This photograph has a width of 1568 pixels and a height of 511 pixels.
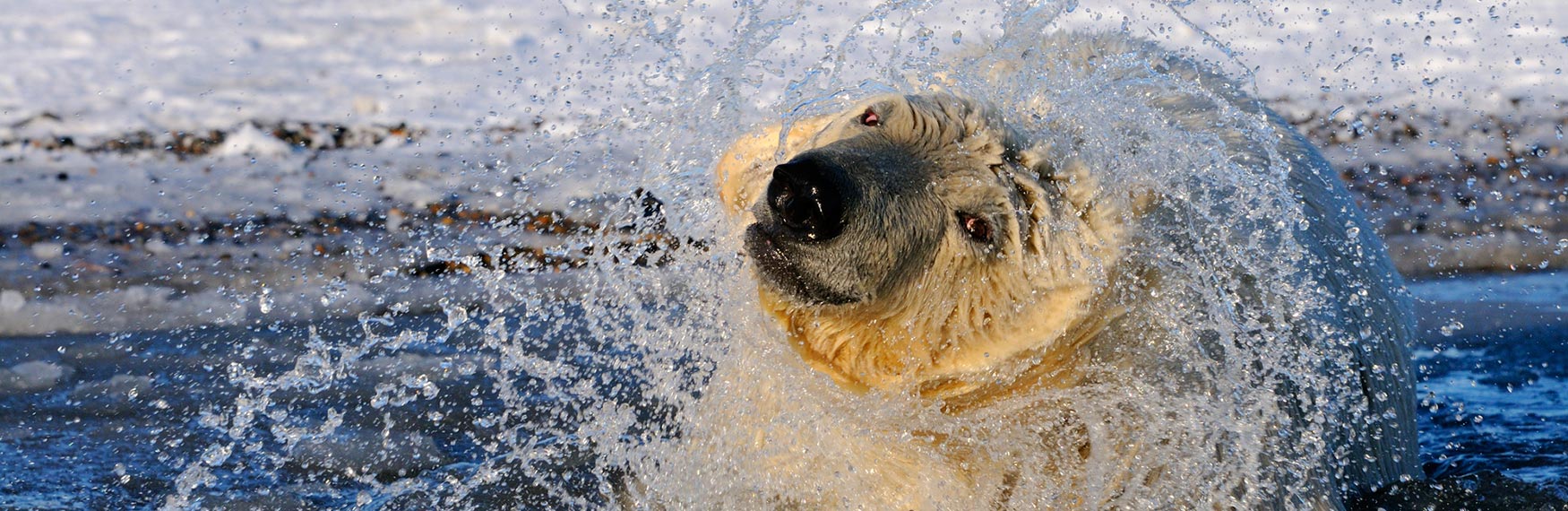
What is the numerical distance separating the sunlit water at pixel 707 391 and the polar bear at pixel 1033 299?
15 mm

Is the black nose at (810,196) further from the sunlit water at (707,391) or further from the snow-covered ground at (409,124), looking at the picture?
the snow-covered ground at (409,124)

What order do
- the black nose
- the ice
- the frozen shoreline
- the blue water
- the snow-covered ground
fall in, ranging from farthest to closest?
the snow-covered ground
the frozen shoreline
the ice
the blue water
the black nose

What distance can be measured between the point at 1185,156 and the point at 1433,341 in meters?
3.53

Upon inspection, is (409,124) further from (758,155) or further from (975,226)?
(975,226)

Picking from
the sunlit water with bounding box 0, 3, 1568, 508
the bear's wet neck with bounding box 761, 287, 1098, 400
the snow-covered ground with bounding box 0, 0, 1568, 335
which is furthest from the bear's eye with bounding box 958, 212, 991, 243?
the snow-covered ground with bounding box 0, 0, 1568, 335

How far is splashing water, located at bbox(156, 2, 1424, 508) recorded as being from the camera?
3.19 m

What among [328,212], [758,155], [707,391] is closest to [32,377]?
[328,212]

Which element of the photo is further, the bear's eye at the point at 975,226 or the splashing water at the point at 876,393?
the splashing water at the point at 876,393

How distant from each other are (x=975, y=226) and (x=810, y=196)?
1.65ft

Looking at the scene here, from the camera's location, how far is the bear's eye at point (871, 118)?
3150mm

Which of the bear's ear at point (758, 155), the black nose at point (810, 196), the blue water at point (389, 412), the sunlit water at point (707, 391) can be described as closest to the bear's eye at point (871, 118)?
the bear's ear at point (758, 155)

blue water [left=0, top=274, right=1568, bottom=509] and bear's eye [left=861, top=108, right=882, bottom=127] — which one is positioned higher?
bear's eye [left=861, top=108, right=882, bottom=127]

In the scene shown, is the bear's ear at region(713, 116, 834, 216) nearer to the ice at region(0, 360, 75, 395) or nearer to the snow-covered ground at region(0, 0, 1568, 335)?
the snow-covered ground at region(0, 0, 1568, 335)

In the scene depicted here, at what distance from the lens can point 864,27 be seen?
1055cm
